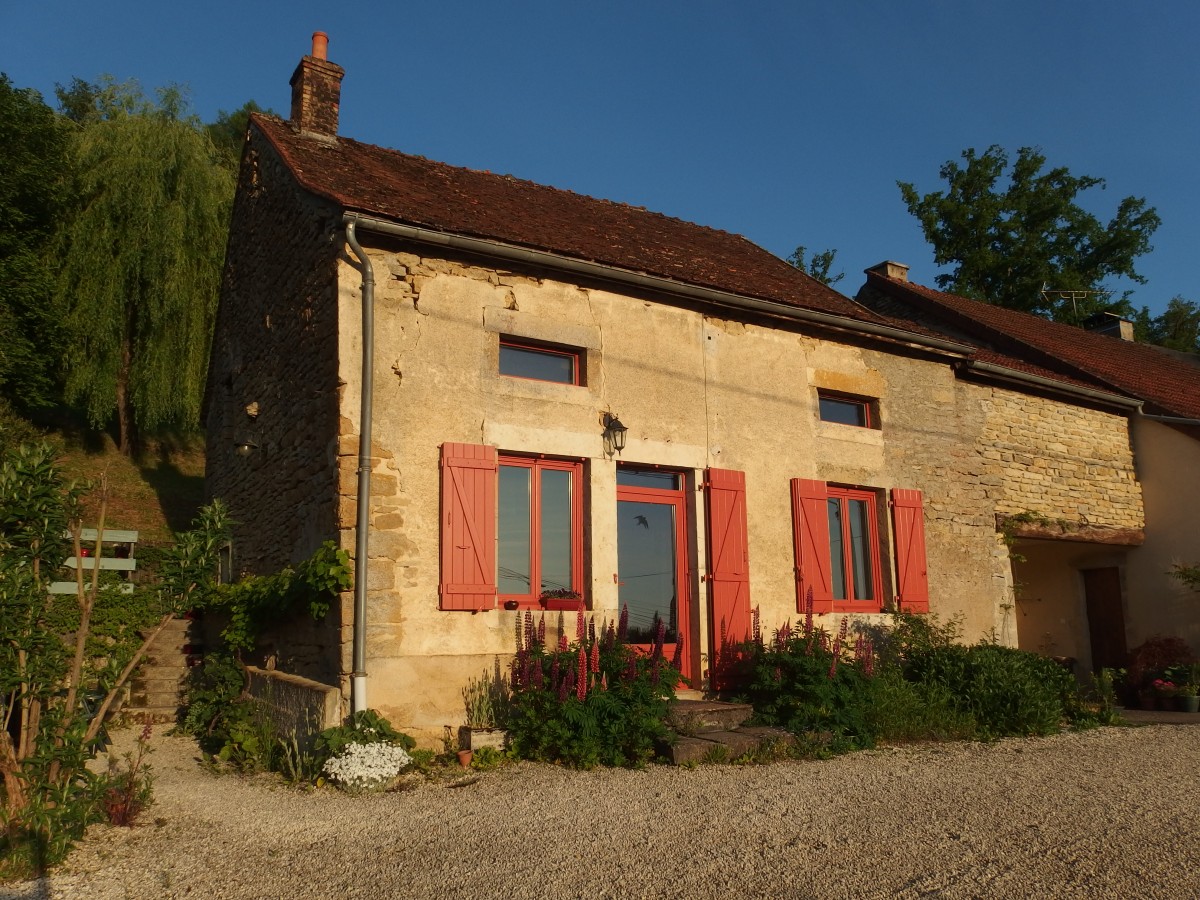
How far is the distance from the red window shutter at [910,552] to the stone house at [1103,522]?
165cm

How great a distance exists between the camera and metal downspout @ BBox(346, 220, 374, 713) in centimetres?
615

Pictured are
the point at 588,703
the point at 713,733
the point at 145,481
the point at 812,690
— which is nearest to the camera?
the point at 588,703

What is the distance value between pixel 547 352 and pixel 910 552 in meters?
4.23

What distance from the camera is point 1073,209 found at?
22.6 m

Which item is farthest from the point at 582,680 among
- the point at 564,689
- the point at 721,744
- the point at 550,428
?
the point at 550,428

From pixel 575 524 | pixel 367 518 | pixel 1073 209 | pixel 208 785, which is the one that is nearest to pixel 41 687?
pixel 208 785

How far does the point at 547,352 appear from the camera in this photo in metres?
7.78

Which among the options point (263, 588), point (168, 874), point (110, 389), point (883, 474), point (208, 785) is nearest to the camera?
point (168, 874)

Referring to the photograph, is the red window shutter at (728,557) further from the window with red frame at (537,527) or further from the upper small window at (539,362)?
the upper small window at (539,362)

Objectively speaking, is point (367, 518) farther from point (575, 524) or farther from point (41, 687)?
point (41, 687)

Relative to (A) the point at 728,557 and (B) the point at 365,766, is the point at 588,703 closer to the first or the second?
(B) the point at 365,766

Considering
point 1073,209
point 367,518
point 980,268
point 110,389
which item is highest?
point 1073,209

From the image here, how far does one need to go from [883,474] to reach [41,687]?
7.45 m

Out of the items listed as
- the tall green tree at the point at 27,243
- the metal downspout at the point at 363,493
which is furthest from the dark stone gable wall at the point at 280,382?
the tall green tree at the point at 27,243
